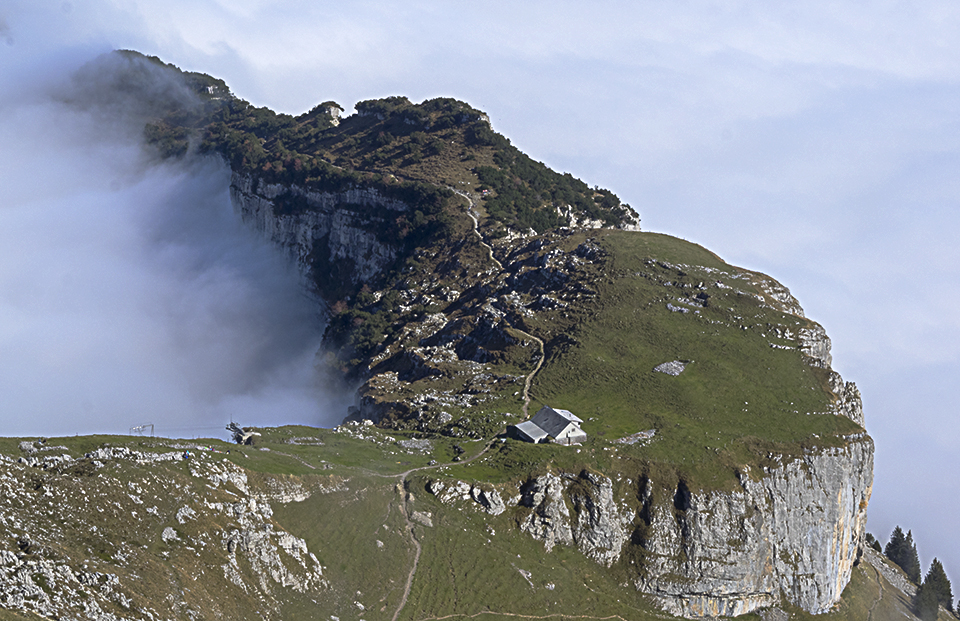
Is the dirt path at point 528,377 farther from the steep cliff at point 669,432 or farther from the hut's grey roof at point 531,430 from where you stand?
the hut's grey roof at point 531,430

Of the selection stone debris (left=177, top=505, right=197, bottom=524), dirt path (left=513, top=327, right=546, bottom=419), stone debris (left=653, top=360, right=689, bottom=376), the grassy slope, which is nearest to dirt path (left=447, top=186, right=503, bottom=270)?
the grassy slope

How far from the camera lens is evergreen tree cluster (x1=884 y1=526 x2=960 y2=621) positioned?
129 metres

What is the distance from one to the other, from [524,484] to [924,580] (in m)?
101

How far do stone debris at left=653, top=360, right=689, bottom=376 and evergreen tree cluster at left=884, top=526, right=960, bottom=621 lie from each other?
55733 mm

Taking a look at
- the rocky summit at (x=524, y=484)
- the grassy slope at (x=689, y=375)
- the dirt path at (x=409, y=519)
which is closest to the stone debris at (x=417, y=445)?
the rocky summit at (x=524, y=484)

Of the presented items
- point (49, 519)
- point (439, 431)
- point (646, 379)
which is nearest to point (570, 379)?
point (646, 379)

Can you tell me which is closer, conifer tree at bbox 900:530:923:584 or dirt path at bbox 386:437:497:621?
dirt path at bbox 386:437:497:621

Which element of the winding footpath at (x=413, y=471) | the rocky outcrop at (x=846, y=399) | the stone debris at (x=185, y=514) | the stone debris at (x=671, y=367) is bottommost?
the stone debris at (x=185, y=514)

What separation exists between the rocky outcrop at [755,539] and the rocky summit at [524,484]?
0.26 meters

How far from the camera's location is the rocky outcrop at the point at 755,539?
92.6m

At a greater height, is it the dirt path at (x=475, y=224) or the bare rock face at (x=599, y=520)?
the dirt path at (x=475, y=224)

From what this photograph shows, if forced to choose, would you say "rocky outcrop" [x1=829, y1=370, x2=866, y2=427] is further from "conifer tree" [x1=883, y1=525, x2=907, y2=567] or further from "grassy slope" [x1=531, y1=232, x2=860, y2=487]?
"conifer tree" [x1=883, y1=525, x2=907, y2=567]

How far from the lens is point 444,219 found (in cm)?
18475

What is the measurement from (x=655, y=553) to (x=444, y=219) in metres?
108
